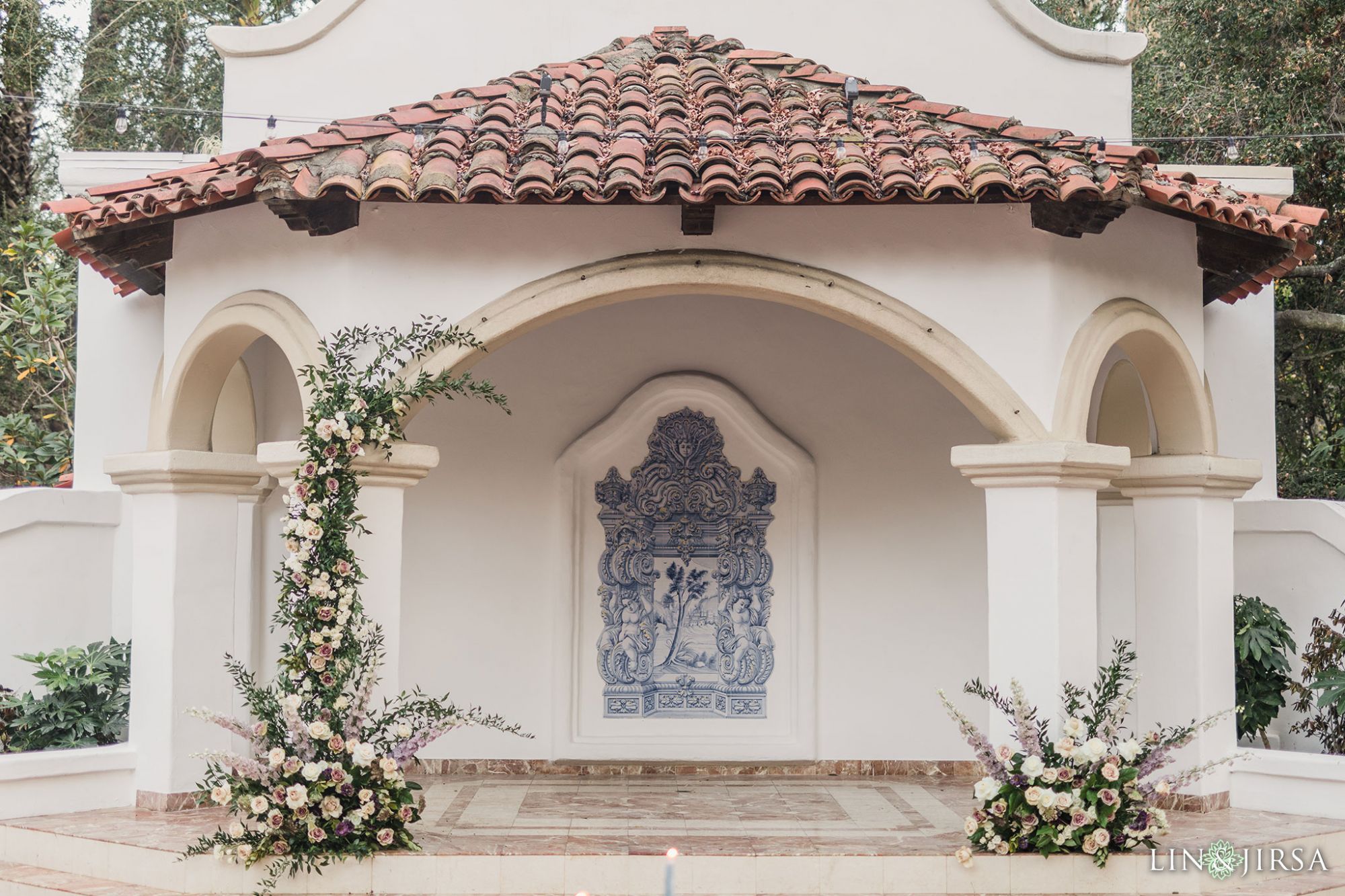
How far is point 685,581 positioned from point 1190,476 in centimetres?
341

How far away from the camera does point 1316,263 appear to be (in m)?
13.0

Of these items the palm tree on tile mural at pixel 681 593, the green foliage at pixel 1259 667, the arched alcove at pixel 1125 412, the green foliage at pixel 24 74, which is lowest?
the green foliage at pixel 1259 667

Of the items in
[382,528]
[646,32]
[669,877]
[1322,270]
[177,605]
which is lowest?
[669,877]

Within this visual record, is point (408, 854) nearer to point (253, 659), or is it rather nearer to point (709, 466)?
point (253, 659)

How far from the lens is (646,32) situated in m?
9.44

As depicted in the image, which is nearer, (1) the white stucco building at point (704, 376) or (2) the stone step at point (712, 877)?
(2) the stone step at point (712, 877)

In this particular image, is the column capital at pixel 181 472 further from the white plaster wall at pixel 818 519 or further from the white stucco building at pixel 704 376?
the white plaster wall at pixel 818 519

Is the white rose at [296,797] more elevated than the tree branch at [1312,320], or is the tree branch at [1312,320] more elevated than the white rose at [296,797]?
the tree branch at [1312,320]

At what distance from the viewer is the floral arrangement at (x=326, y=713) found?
19.7ft

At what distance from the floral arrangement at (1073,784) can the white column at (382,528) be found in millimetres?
2764

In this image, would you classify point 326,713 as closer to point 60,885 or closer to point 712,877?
point 60,885

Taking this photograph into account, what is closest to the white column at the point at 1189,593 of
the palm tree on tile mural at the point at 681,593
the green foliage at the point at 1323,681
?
the green foliage at the point at 1323,681

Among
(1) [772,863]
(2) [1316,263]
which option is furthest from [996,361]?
(2) [1316,263]

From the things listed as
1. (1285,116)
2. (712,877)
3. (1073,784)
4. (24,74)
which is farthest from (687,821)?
(24,74)
